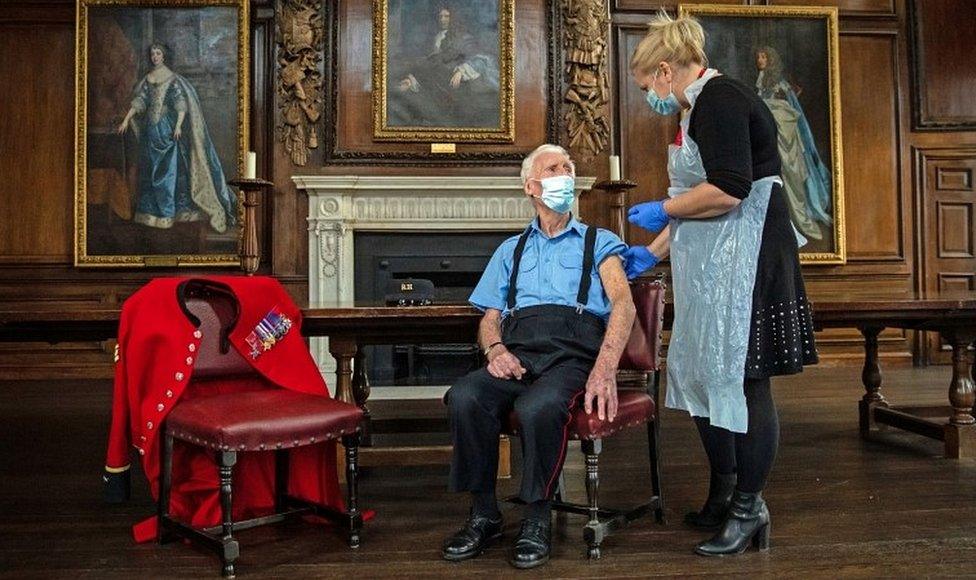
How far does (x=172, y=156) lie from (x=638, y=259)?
513cm

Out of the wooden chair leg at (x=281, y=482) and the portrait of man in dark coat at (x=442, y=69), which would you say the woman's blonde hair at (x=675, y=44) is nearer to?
the wooden chair leg at (x=281, y=482)

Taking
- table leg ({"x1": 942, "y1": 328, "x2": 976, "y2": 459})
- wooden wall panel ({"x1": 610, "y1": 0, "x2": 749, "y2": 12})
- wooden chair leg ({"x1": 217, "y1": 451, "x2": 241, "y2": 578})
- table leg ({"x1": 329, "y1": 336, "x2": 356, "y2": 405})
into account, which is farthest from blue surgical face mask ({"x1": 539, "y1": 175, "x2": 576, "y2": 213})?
wooden wall panel ({"x1": 610, "y1": 0, "x2": 749, "y2": 12})

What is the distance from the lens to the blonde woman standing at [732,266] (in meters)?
2.13

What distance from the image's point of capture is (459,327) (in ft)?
10.1

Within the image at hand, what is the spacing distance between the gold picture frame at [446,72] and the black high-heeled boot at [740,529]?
472cm

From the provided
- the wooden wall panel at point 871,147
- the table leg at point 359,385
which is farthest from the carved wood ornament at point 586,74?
the table leg at point 359,385

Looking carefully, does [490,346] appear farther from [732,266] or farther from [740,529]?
[740,529]

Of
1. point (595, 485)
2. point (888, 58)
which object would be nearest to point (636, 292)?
point (595, 485)

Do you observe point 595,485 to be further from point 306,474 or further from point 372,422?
point 372,422

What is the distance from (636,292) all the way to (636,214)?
0.29 metres

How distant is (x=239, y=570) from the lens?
7.09ft

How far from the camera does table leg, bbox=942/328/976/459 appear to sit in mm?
3484

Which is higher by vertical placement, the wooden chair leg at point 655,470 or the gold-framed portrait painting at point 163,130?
the gold-framed portrait painting at point 163,130

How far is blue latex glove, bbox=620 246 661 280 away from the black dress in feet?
1.23
